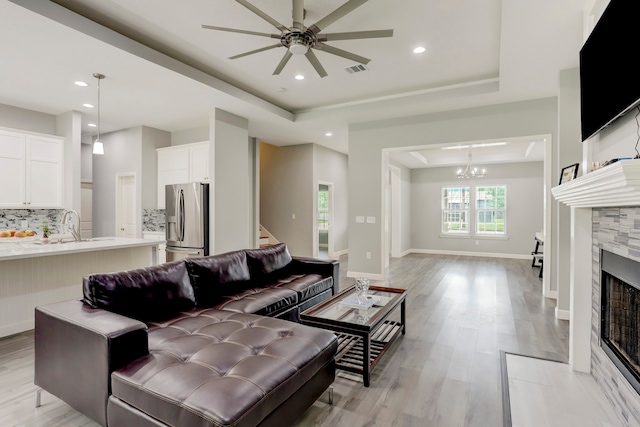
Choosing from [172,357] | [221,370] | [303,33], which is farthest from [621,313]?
[303,33]

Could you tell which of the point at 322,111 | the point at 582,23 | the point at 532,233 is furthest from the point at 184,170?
the point at 532,233

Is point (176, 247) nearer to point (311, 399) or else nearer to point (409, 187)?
point (311, 399)

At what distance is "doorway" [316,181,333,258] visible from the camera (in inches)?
331

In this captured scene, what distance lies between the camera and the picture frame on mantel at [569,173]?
3158 mm

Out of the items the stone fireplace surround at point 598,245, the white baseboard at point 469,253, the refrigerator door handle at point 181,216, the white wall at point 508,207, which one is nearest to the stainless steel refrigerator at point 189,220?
the refrigerator door handle at point 181,216

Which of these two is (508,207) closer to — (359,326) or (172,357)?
(359,326)

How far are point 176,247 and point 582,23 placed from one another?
564 centimetres

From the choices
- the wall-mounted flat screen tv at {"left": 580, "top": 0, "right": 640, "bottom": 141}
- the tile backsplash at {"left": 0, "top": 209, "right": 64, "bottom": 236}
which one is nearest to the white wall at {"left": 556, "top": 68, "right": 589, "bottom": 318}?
the wall-mounted flat screen tv at {"left": 580, "top": 0, "right": 640, "bottom": 141}

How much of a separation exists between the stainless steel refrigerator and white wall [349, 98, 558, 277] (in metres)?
2.58

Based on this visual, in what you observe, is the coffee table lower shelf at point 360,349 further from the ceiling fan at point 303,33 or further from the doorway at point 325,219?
the doorway at point 325,219

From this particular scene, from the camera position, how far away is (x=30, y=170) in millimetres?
4938

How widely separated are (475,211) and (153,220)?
26.0ft

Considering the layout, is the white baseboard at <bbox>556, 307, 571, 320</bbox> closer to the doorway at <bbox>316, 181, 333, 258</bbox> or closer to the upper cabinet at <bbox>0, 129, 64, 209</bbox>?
the doorway at <bbox>316, 181, 333, 258</bbox>

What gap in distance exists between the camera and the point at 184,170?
584 centimetres
